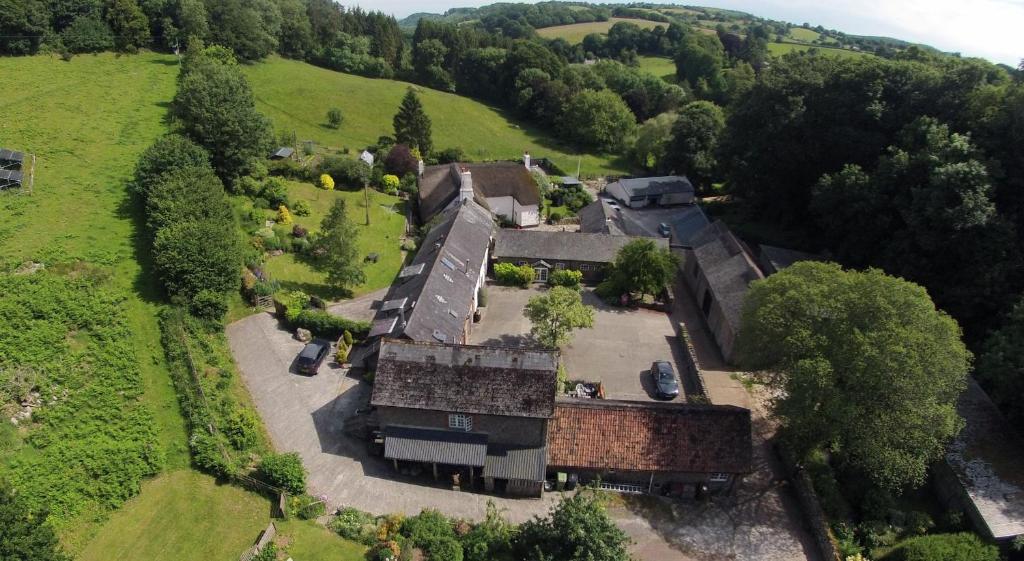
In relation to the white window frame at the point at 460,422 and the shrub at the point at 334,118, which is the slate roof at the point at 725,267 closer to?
the white window frame at the point at 460,422

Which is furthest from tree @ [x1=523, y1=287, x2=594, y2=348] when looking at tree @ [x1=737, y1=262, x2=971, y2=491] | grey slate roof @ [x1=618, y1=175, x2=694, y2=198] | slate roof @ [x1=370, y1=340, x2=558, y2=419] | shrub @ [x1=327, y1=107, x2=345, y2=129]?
shrub @ [x1=327, y1=107, x2=345, y2=129]

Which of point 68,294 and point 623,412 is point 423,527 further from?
point 68,294

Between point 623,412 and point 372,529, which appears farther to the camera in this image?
point 623,412

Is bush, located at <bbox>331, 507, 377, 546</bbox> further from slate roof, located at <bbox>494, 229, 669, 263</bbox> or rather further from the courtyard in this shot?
slate roof, located at <bbox>494, 229, 669, 263</bbox>

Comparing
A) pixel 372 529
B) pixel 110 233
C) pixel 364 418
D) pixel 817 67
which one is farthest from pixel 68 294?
pixel 817 67

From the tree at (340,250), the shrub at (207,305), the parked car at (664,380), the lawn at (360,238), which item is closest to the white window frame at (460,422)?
the parked car at (664,380)
